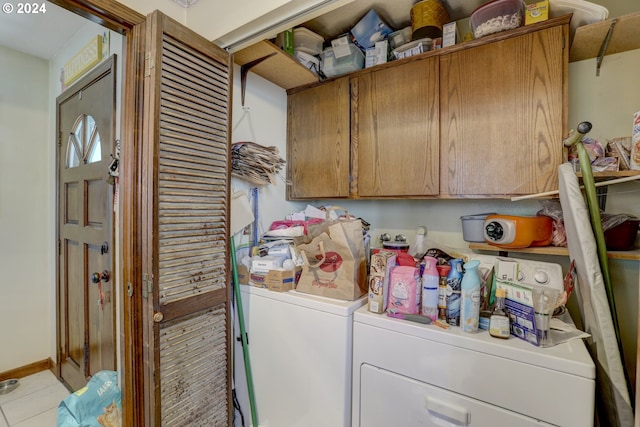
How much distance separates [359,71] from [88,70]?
72.5 inches

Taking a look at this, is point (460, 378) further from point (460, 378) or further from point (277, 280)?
point (277, 280)

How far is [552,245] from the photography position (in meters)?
1.38

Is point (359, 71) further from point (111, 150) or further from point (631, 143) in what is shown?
point (111, 150)

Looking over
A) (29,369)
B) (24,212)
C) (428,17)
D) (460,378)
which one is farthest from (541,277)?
(29,369)

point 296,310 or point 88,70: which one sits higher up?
point 88,70

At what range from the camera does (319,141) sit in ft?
6.61

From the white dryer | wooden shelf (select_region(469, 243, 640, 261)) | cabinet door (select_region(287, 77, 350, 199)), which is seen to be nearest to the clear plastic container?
cabinet door (select_region(287, 77, 350, 199))

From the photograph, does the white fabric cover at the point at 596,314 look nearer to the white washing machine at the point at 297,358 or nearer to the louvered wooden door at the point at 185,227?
the white washing machine at the point at 297,358

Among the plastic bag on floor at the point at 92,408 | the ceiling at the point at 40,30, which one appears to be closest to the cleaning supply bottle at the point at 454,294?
the plastic bag on floor at the point at 92,408

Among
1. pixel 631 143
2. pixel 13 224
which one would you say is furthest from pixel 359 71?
pixel 13 224

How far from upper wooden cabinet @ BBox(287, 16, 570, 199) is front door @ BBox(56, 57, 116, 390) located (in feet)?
4.09

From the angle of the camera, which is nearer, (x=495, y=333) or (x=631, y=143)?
(x=495, y=333)

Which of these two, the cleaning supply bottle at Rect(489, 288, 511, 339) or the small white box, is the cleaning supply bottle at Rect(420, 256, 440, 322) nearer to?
the cleaning supply bottle at Rect(489, 288, 511, 339)

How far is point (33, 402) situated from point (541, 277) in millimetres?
3324
